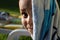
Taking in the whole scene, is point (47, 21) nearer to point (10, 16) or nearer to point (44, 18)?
point (44, 18)

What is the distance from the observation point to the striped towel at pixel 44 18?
16.0 inches

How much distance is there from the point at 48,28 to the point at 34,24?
52 mm

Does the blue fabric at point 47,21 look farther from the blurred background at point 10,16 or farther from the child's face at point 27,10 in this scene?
the blurred background at point 10,16

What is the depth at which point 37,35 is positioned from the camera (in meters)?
0.43

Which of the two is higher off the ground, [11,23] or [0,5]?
[0,5]

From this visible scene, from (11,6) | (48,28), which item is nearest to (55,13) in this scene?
(48,28)

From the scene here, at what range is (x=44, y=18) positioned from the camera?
1.40ft

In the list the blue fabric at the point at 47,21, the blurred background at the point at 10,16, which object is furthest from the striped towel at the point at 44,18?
the blurred background at the point at 10,16

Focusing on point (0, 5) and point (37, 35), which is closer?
point (37, 35)

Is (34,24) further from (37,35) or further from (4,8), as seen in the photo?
(4,8)

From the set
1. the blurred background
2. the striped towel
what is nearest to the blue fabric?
the striped towel

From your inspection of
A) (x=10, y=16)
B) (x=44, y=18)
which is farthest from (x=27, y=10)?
(x=10, y=16)

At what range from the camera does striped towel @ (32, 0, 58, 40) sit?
1.33 ft

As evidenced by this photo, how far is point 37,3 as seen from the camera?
1.31ft
